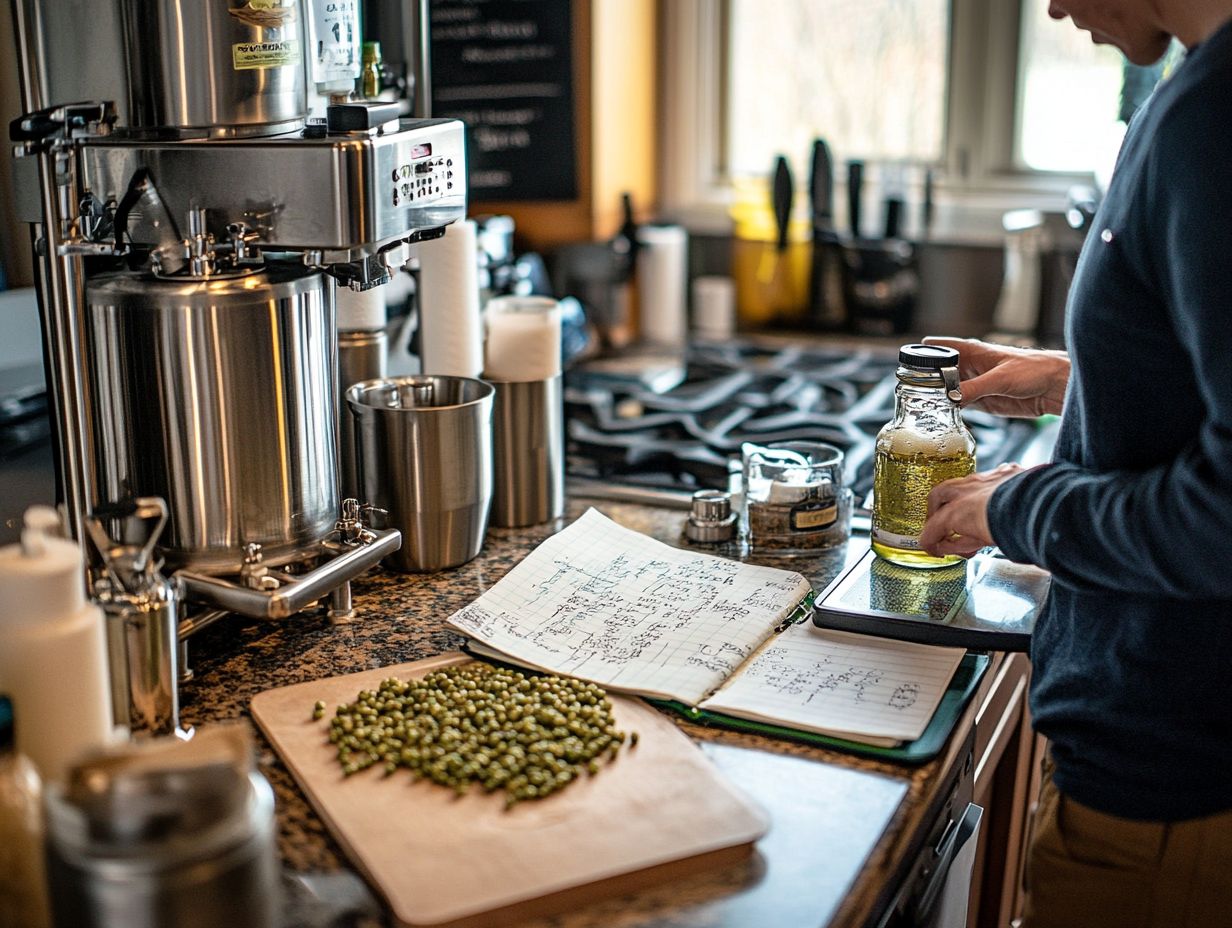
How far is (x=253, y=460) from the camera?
1279mm

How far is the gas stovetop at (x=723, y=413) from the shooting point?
1963 mm

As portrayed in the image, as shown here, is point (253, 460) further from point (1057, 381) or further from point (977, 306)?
point (977, 306)

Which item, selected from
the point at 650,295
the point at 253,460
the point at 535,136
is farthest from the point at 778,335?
the point at 253,460

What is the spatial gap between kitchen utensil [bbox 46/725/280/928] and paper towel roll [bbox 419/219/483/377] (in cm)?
91

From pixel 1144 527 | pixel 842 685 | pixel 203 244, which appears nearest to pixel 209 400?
pixel 203 244

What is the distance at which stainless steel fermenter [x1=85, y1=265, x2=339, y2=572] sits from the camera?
1226 millimetres

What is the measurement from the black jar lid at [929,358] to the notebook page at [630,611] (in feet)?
0.83

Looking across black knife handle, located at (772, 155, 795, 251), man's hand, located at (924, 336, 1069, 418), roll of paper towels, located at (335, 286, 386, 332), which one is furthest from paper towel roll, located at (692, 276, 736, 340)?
man's hand, located at (924, 336, 1069, 418)

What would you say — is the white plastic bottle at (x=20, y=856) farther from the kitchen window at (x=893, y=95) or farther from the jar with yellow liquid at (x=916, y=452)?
the kitchen window at (x=893, y=95)

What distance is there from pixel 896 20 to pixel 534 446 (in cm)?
158

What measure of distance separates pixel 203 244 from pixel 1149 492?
794mm

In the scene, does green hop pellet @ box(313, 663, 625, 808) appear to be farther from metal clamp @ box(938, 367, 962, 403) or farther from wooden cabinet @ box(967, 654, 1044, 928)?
wooden cabinet @ box(967, 654, 1044, 928)

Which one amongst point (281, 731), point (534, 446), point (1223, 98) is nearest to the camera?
point (1223, 98)

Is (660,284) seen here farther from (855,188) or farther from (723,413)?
(723,413)
